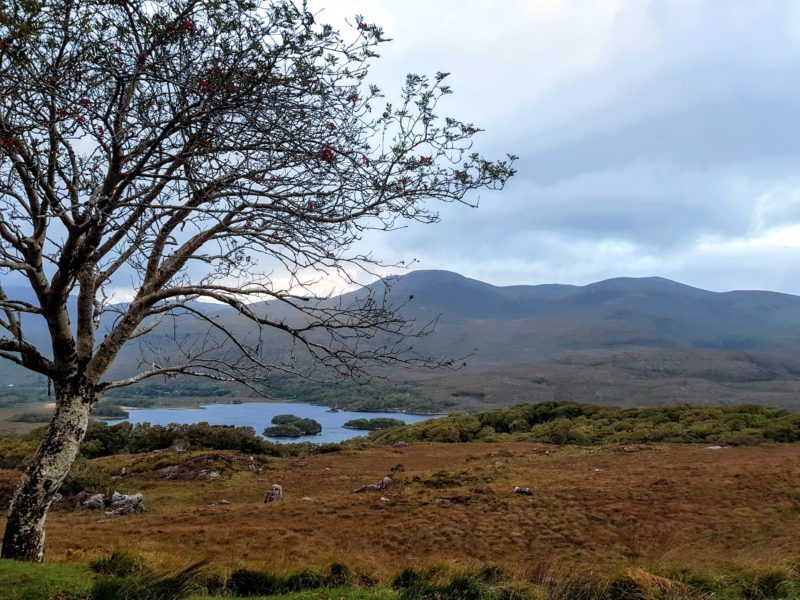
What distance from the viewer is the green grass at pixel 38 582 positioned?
18.5ft

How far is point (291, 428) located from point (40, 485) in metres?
51.9

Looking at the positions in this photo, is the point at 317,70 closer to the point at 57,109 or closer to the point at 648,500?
Answer: the point at 57,109

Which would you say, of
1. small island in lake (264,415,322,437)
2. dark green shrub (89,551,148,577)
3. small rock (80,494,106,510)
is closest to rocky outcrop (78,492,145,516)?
small rock (80,494,106,510)

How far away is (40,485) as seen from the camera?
6496 mm

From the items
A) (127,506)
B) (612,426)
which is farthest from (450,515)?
(612,426)

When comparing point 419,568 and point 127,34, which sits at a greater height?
point 127,34

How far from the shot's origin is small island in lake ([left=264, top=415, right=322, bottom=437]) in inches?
2202

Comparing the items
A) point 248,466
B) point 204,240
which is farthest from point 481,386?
point 204,240

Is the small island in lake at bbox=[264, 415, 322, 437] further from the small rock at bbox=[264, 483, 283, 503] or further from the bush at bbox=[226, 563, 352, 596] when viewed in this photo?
the bush at bbox=[226, 563, 352, 596]

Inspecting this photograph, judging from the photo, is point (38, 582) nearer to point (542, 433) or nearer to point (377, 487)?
point (377, 487)

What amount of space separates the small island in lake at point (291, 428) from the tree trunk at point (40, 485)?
5034 cm

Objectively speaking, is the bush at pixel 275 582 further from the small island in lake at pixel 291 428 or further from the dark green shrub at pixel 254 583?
the small island in lake at pixel 291 428

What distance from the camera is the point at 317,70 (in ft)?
A: 20.0

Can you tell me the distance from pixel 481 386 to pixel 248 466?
116 metres
